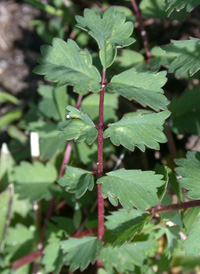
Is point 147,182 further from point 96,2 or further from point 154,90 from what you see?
point 96,2

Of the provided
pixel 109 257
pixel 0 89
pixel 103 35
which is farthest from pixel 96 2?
pixel 109 257

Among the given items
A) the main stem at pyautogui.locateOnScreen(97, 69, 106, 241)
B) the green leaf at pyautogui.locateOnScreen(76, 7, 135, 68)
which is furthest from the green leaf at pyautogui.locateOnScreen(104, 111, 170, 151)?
the green leaf at pyautogui.locateOnScreen(76, 7, 135, 68)

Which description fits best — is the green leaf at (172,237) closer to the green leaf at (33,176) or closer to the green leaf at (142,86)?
the green leaf at (142,86)

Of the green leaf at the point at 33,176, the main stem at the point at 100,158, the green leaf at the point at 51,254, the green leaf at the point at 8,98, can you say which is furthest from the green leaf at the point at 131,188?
the green leaf at the point at 8,98

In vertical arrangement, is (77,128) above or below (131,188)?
above

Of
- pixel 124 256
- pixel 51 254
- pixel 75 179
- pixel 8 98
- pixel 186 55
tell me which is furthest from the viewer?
pixel 8 98

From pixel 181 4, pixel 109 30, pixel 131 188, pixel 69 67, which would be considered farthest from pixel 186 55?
pixel 131 188

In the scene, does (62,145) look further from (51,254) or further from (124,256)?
(124,256)
